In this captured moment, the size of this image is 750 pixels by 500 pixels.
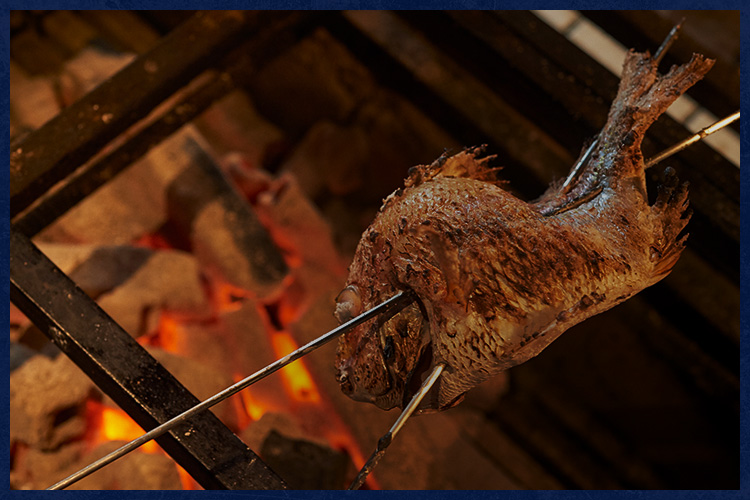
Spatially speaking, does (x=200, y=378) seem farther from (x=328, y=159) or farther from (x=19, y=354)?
(x=328, y=159)

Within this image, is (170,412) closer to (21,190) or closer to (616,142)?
(21,190)

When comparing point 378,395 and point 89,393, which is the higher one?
point 378,395

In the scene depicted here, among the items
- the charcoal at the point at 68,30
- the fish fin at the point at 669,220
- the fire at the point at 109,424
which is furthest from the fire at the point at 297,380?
the charcoal at the point at 68,30

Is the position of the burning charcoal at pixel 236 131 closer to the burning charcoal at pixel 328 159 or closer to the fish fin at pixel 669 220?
the burning charcoal at pixel 328 159

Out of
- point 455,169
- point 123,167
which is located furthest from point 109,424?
point 455,169

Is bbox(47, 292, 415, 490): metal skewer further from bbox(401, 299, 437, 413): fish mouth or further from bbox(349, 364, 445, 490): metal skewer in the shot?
bbox(349, 364, 445, 490): metal skewer

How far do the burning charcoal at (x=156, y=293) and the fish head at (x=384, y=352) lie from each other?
4.97 ft

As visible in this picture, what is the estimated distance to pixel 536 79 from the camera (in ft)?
8.00

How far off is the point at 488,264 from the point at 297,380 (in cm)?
184

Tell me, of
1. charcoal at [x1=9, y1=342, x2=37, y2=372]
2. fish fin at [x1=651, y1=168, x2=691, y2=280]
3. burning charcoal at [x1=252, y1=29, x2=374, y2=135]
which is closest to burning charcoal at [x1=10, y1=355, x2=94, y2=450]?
charcoal at [x1=9, y1=342, x2=37, y2=372]

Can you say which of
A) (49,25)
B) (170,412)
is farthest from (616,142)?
(49,25)

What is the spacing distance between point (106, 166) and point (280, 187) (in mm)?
1081

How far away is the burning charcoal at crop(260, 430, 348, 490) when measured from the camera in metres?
2.33

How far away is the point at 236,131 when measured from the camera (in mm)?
3811
